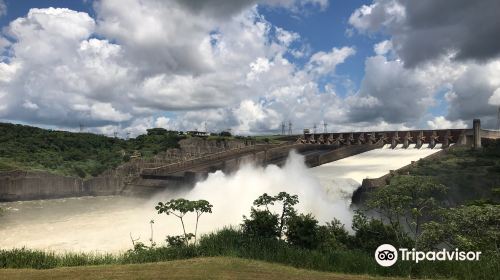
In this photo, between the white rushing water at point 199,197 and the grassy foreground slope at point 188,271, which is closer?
the grassy foreground slope at point 188,271

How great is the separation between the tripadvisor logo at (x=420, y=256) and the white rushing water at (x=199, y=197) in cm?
2194

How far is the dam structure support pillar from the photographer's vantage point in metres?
58.7

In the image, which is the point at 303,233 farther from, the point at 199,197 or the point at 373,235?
the point at 199,197

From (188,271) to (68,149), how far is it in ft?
301

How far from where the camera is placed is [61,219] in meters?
47.1

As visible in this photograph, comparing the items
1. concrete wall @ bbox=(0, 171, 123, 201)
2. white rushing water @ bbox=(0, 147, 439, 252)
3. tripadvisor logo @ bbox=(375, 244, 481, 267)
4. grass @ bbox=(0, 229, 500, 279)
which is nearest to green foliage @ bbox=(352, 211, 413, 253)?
grass @ bbox=(0, 229, 500, 279)

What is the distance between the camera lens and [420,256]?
1527 centimetres

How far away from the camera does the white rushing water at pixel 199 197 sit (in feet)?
120

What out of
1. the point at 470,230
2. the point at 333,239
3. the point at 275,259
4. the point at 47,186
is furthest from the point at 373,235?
the point at 47,186

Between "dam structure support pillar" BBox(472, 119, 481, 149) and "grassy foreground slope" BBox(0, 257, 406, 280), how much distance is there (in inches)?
2079

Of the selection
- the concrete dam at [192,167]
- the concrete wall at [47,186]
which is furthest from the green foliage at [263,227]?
the concrete wall at [47,186]

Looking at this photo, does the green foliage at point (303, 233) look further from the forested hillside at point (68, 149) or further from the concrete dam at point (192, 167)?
the forested hillside at point (68, 149)

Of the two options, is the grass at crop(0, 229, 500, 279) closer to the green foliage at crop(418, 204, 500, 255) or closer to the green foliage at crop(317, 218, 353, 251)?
the green foliage at crop(418, 204, 500, 255)

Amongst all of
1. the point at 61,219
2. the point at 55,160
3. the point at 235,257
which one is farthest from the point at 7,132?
the point at 235,257
